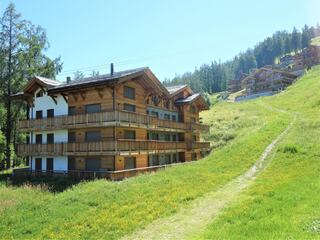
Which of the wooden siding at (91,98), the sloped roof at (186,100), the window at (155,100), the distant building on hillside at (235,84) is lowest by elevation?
the wooden siding at (91,98)

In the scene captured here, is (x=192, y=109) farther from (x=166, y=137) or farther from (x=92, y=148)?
(x=92, y=148)

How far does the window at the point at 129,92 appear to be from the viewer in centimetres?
3544

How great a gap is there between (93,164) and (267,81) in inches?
3446

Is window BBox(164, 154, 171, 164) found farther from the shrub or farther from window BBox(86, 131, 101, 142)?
the shrub

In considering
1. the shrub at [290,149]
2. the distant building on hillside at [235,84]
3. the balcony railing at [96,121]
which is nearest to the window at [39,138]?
the balcony railing at [96,121]

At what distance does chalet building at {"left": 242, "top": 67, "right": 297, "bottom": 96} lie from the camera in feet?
346

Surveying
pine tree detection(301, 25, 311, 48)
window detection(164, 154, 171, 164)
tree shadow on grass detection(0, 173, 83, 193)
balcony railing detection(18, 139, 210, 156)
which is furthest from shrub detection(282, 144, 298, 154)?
pine tree detection(301, 25, 311, 48)

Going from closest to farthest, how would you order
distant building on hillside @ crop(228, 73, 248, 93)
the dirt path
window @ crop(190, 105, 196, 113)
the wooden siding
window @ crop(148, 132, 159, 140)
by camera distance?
the dirt path < the wooden siding < window @ crop(148, 132, 159, 140) < window @ crop(190, 105, 196, 113) < distant building on hillside @ crop(228, 73, 248, 93)

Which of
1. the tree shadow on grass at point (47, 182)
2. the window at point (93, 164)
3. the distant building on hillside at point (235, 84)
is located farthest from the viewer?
the distant building on hillside at point (235, 84)

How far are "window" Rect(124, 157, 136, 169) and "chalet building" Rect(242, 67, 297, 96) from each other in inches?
3079

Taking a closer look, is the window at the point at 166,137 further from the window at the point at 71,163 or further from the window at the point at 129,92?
the window at the point at 71,163

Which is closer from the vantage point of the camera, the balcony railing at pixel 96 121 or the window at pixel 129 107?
the balcony railing at pixel 96 121

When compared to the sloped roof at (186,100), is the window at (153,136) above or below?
below

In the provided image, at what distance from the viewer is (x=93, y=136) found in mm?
34750
